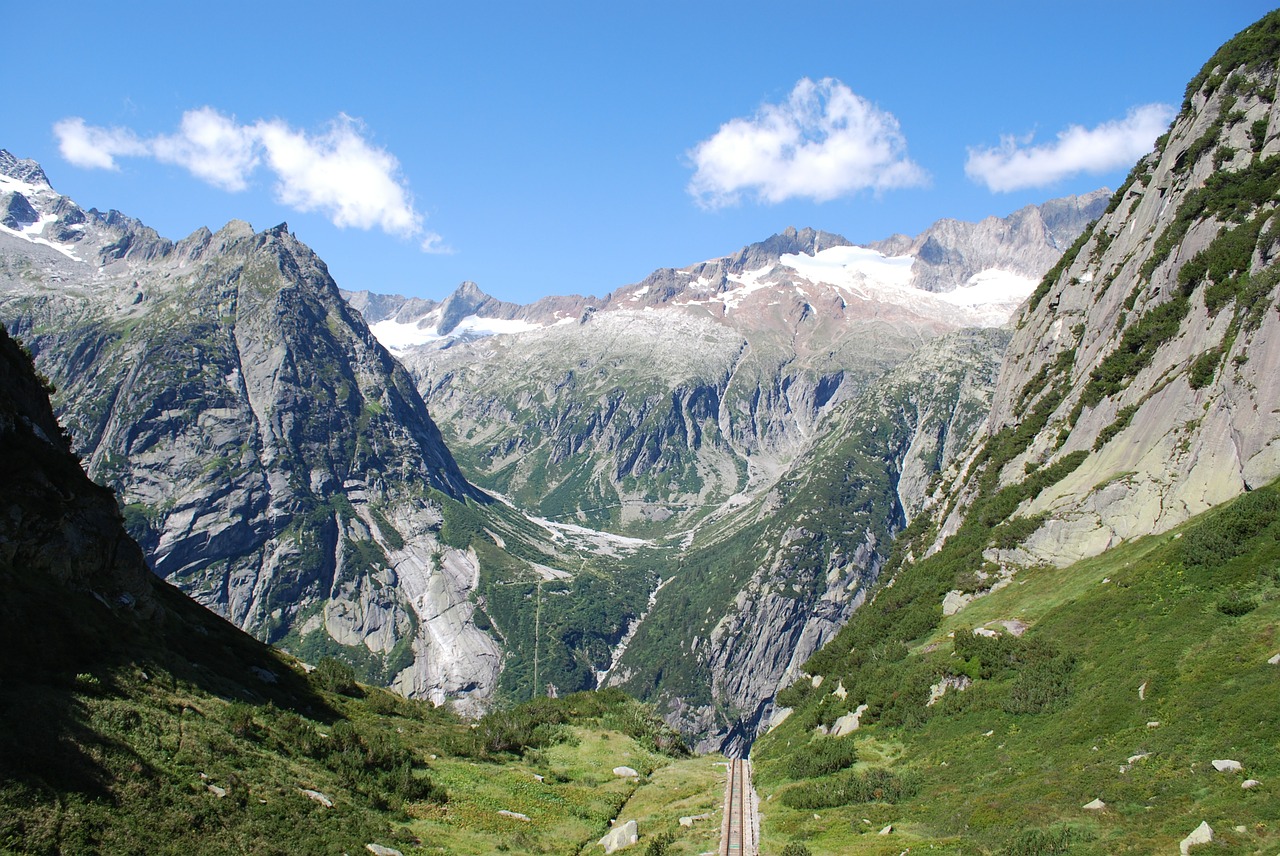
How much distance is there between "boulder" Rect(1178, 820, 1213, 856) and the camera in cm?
2078

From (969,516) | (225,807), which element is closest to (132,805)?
(225,807)

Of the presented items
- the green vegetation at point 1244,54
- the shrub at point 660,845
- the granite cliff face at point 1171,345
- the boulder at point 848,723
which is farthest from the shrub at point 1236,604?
the green vegetation at point 1244,54

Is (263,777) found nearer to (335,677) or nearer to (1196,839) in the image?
(335,677)

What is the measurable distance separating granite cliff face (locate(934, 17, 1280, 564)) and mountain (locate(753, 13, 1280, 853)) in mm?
243

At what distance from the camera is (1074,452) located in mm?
64938

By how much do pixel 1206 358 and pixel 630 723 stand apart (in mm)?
49617

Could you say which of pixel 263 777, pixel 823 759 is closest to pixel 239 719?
pixel 263 777

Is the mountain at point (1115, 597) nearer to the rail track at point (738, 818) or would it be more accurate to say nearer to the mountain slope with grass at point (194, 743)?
the rail track at point (738, 818)

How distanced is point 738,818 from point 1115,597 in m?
23.1

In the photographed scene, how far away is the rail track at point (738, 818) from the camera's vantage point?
106 ft

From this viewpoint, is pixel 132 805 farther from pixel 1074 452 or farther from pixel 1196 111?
pixel 1196 111

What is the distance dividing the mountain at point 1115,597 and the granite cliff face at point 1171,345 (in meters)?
0.24

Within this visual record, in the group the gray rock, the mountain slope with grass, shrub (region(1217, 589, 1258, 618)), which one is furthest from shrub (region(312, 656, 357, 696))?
shrub (region(1217, 589, 1258, 618))

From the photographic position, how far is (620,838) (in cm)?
3366
